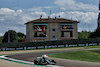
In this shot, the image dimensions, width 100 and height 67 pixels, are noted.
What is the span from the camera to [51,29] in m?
92.2

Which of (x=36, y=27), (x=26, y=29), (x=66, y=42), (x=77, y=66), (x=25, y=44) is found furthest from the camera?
(x=26, y=29)

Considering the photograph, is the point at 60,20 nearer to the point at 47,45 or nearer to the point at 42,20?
the point at 42,20

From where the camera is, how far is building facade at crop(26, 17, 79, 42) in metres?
90.6

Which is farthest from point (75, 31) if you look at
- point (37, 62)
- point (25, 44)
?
point (37, 62)

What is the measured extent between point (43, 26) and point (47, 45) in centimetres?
2330

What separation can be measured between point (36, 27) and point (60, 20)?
12.0 m

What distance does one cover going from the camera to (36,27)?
9069cm

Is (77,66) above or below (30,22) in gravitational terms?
below

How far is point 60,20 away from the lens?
9375 cm

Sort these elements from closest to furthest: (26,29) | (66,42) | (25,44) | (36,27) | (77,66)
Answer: (77,66) < (25,44) < (66,42) < (36,27) < (26,29)

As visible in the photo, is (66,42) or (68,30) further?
(68,30)

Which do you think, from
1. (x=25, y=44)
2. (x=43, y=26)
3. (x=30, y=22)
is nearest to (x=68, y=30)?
(x=43, y=26)

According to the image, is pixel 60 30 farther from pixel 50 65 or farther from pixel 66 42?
pixel 50 65

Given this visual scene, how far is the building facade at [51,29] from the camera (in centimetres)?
9056
